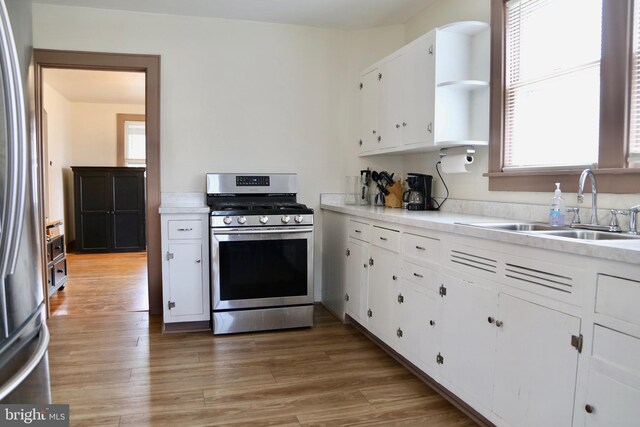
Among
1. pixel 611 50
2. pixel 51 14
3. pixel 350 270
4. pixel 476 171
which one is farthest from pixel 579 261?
pixel 51 14

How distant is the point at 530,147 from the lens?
2.61 metres

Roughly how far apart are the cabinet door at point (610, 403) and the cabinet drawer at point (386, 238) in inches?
53.8

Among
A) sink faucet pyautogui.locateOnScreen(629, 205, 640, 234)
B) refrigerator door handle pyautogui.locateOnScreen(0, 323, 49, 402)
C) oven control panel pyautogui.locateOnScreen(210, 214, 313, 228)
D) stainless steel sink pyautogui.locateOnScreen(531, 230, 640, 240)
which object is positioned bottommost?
refrigerator door handle pyautogui.locateOnScreen(0, 323, 49, 402)

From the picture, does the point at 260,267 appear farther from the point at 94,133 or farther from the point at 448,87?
the point at 94,133

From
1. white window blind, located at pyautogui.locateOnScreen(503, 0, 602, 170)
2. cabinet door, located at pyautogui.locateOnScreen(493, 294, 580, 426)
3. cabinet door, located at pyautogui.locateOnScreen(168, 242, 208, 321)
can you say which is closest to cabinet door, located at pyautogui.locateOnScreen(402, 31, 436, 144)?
white window blind, located at pyautogui.locateOnScreen(503, 0, 602, 170)

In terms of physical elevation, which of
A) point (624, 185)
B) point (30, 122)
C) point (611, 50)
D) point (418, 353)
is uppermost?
point (611, 50)

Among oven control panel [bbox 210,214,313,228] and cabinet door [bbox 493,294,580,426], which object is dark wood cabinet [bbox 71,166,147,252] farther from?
cabinet door [bbox 493,294,580,426]

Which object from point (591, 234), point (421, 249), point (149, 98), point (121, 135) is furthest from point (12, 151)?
point (121, 135)

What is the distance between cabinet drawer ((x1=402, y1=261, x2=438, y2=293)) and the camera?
2395 millimetres

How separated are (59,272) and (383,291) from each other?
11.2 feet

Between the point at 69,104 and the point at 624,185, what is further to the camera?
the point at 69,104

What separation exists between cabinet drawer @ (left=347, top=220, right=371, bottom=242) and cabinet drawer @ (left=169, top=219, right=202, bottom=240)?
3.64ft

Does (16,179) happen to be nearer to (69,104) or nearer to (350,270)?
(350,270)

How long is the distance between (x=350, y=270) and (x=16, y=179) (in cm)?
272
